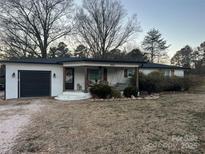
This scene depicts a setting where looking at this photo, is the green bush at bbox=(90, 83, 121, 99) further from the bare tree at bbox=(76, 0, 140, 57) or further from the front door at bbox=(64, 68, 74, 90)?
the bare tree at bbox=(76, 0, 140, 57)

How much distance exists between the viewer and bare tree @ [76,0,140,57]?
32688 millimetres

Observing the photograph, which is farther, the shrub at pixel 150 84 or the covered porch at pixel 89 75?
the shrub at pixel 150 84

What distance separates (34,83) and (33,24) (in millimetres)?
16098

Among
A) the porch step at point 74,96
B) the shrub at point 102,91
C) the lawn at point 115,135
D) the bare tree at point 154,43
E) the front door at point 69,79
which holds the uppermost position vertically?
the bare tree at point 154,43

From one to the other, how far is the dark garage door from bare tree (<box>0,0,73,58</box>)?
49.7 feet

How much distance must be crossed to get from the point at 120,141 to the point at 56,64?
12.9 metres

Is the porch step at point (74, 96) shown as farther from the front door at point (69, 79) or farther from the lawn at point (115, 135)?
the lawn at point (115, 135)

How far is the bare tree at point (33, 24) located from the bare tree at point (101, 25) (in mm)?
2267

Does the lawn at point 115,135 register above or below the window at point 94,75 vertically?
below

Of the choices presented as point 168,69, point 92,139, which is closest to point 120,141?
point 92,139

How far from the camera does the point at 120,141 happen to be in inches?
233

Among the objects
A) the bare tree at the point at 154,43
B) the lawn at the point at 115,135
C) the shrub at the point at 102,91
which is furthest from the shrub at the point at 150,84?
the bare tree at the point at 154,43

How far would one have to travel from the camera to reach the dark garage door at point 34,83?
16688mm

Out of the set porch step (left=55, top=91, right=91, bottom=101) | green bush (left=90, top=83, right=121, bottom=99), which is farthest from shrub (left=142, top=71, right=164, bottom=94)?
porch step (left=55, top=91, right=91, bottom=101)
